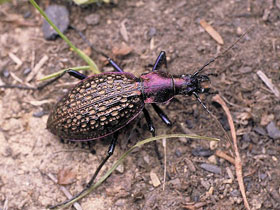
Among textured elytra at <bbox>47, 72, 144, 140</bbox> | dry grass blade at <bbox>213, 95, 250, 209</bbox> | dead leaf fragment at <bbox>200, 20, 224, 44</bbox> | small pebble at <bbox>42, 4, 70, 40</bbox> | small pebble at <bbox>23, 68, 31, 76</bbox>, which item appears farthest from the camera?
small pebble at <bbox>42, 4, 70, 40</bbox>

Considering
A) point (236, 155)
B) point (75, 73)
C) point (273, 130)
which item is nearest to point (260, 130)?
point (273, 130)

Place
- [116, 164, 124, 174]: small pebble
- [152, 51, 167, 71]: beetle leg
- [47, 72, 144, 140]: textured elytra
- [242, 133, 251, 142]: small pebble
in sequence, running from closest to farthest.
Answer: [47, 72, 144, 140]: textured elytra < [116, 164, 124, 174]: small pebble < [242, 133, 251, 142]: small pebble < [152, 51, 167, 71]: beetle leg

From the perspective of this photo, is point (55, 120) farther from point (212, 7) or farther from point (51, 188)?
point (212, 7)

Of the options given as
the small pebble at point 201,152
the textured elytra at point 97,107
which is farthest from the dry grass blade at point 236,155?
the textured elytra at point 97,107

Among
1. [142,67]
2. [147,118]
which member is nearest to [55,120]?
[147,118]

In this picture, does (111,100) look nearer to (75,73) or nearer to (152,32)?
(75,73)

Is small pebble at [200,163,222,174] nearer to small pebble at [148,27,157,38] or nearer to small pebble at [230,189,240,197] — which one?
small pebble at [230,189,240,197]

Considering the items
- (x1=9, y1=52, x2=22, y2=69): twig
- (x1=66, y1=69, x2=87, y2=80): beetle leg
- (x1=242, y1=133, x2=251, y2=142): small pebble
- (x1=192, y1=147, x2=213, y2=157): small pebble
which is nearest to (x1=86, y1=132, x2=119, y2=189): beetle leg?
(x1=66, y1=69, x2=87, y2=80): beetle leg
